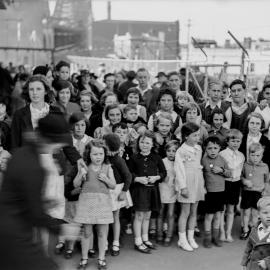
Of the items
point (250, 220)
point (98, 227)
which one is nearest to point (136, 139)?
point (98, 227)

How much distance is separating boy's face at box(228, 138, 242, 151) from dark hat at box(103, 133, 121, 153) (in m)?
1.35

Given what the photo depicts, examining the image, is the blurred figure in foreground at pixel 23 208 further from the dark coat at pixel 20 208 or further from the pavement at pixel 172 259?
the pavement at pixel 172 259

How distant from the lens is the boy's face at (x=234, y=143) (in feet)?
17.0

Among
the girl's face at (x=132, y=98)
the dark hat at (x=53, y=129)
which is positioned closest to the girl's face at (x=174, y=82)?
the girl's face at (x=132, y=98)

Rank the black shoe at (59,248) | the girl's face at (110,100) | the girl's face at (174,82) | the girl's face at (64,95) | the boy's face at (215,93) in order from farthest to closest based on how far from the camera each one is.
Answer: the girl's face at (174,82)
the boy's face at (215,93)
the girl's face at (110,100)
the girl's face at (64,95)
the black shoe at (59,248)

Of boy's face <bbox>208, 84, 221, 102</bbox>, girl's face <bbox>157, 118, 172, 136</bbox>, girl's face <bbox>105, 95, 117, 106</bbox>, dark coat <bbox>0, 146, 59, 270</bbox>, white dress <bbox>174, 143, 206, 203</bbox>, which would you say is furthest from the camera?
boy's face <bbox>208, 84, 221, 102</bbox>

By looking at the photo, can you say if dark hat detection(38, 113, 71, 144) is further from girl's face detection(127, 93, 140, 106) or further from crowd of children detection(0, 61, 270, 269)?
girl's face detection(127, 93, 140, 106)

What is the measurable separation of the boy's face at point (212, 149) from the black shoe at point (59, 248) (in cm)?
188

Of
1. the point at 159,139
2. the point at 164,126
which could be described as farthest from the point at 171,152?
the point at 164,126

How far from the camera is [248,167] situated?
5.25 meters

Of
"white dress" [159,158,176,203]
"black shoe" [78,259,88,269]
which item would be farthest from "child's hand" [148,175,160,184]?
"black shoe" [78,259,88,269]

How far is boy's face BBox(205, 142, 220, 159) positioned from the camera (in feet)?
16.6

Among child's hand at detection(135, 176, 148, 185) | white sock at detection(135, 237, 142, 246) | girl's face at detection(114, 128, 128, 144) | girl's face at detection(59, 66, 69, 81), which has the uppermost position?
girl's face at detection(59, 66, 69, 81)

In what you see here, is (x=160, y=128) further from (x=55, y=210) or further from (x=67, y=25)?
(x=67, y=25)
